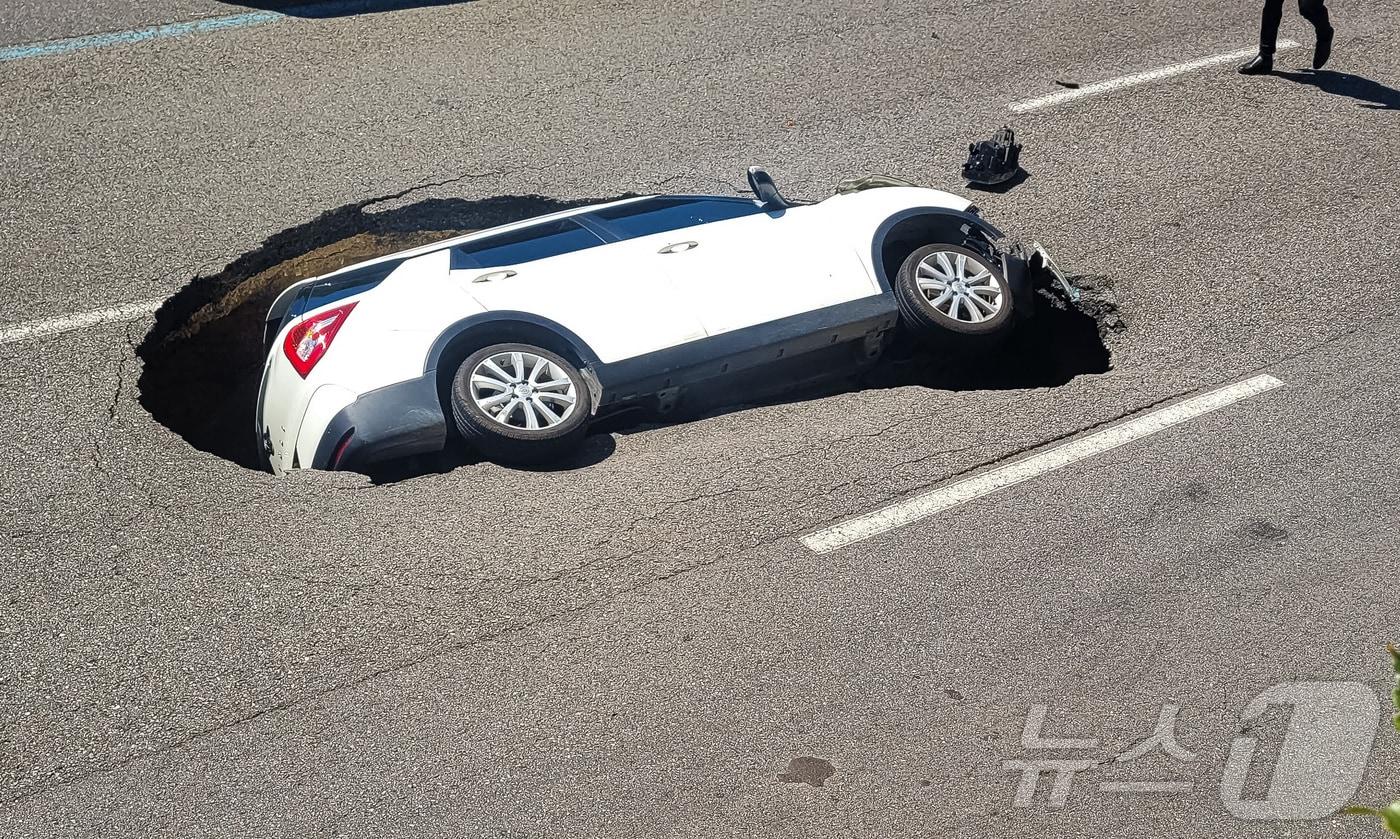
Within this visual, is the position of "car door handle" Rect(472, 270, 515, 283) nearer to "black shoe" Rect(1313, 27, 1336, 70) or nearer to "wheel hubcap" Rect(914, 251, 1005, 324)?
"wheel hubcap" Rect(914, 251, 1005, 324)

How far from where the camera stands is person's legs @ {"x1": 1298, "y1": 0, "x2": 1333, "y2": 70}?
10.6 m

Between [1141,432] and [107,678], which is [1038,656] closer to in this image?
[1141,432]

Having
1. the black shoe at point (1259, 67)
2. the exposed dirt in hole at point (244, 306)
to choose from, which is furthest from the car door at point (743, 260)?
the black shoe at point (1259, 67)

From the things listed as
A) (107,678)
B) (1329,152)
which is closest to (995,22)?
(1329,152)

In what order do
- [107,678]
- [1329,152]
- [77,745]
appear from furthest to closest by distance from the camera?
[1329,152] → [107,678] → [77,745]

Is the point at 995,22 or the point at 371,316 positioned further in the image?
the point at 995,22

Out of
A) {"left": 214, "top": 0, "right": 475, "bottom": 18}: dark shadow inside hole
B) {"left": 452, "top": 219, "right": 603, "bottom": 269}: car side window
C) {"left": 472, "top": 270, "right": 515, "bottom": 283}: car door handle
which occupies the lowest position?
{"left": 472, "top": 270, "right": 515, "bottom": 283}: car door handle

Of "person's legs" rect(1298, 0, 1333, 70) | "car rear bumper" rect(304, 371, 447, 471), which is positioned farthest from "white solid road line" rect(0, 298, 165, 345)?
"person's legs" rect(1298, 0, 1333, 70)

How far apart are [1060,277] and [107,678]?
5.43 meters

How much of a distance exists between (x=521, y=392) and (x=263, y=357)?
2457 mm

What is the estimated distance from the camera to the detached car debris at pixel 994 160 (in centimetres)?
908

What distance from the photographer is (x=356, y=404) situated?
19.6 feet

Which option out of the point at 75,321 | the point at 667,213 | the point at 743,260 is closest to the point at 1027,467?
the point at 743,260

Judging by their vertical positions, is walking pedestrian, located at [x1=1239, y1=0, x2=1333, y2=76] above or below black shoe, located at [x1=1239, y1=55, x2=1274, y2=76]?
above
